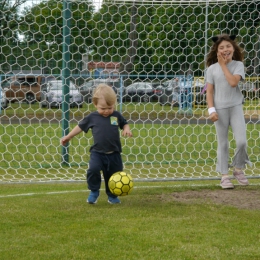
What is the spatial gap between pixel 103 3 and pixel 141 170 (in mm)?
2544

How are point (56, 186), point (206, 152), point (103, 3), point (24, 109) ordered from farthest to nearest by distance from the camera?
point (206, 152)
point (24, 109)
point (103, 3)
point (56, 186)

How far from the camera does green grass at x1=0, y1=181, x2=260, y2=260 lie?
177 inches

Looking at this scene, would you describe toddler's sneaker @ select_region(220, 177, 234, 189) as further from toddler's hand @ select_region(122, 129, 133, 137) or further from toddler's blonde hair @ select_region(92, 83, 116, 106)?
toddler's blonde hair @ select_region(92, 83, 116, 106)

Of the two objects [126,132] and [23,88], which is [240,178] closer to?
[126,132]

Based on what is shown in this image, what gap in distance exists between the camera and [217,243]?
4.74m

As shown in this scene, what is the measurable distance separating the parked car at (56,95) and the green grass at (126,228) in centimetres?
275

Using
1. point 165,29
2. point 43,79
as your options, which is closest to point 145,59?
point 165,29

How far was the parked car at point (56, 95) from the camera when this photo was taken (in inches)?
374

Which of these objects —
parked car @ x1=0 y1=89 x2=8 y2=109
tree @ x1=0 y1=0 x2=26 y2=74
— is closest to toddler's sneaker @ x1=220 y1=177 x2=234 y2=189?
tree @ x1=0 y1=0 x2=26 y2=74

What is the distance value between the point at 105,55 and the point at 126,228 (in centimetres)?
461

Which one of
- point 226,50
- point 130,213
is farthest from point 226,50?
point 130,213

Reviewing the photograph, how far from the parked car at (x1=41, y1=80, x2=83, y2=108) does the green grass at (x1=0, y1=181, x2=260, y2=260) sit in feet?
9.02

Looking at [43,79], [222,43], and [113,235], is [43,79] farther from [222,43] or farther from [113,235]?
[113,235]

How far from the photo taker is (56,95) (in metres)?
9.89
